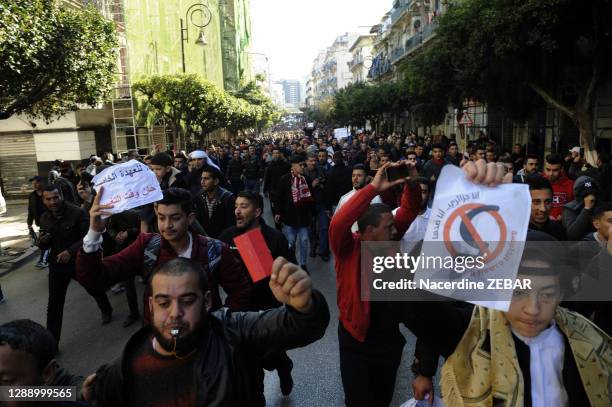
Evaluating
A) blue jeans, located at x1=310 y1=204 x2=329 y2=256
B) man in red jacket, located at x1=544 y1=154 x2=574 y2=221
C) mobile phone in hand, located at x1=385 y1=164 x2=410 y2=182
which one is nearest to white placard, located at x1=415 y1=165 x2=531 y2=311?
mobile phone in hand, located at x1=385 y1=164 x2=410 y2=182

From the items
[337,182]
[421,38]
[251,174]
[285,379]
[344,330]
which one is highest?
[421,38]

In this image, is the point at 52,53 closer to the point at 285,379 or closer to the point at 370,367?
the point at 285,379

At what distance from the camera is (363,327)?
2842mm

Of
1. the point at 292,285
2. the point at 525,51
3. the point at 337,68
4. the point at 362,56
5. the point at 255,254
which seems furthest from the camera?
the point at 337,68

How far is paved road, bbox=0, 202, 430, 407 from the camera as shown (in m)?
4.15

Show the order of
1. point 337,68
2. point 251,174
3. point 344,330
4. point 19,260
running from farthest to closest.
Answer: point 337,68 < point 251,174 < point 19,260 < point 344,330

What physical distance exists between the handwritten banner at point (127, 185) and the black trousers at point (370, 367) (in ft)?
5.45

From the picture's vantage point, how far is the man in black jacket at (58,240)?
16.9 feet

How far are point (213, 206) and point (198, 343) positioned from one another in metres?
4.10

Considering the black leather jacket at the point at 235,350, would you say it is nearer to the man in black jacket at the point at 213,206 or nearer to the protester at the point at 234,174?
the man in black jacket at the point at 213,206

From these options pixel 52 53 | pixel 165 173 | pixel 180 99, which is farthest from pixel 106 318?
pixel 180 99

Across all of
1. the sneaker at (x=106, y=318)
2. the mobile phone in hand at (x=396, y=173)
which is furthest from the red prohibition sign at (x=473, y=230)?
Answer: the sneaker at (x=106, y=318)

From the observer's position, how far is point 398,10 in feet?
144

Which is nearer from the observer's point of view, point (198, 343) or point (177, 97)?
point (198, 343)
